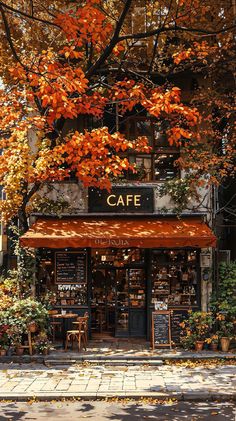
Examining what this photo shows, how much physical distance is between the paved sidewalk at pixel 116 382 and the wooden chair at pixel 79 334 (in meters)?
1.29

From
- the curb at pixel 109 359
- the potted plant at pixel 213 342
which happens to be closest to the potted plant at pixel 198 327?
the potted plant at pixel 213 342

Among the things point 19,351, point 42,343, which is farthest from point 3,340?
point 42,343

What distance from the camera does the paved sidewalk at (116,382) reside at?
1086 cm

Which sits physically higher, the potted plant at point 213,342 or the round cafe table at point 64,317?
the round cafe table at point 64,317

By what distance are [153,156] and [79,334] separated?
6656 millimetres

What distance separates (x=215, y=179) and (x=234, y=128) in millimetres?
3124

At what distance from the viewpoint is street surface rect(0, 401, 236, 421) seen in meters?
9.48

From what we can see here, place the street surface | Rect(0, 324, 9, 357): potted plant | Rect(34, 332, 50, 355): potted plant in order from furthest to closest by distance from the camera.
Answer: Rect(34, 332, 50, 355): potted plant, Rect(0, 324, 9, 357): potted plant, the street surface

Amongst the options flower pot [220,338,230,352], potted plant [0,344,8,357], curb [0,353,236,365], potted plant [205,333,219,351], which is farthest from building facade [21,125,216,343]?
potted plant [0,344,8,357]

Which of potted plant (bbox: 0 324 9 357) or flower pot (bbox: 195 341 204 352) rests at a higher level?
potted plant (bbox: 0 324 9 357)

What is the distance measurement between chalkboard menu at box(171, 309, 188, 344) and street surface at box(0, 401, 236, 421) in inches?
223

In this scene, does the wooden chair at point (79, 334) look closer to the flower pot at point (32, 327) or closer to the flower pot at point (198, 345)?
the flower pot at point (32, 327)

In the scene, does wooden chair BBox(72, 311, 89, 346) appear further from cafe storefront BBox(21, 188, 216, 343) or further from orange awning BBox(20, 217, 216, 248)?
orange awning BBox(20, 217, 216, 248)

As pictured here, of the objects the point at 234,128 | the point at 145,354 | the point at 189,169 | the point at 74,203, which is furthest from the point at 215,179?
the point at 145,354
